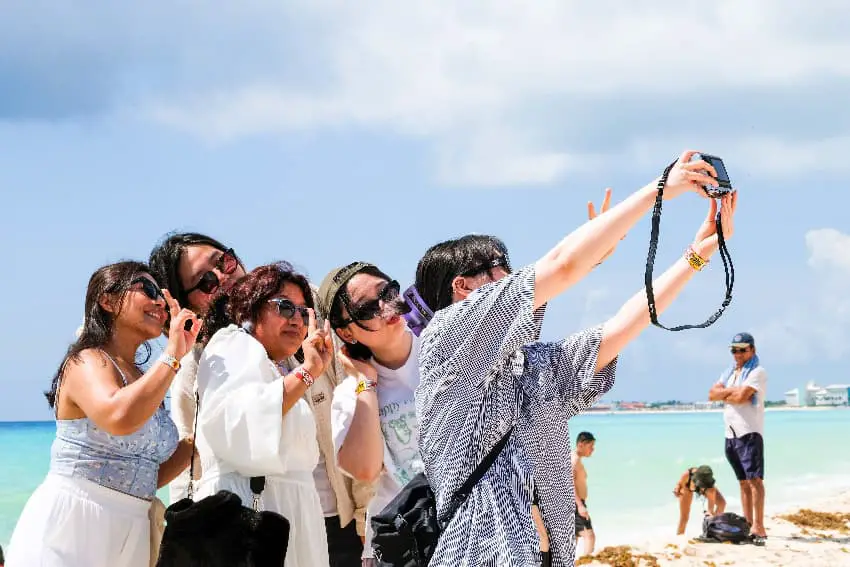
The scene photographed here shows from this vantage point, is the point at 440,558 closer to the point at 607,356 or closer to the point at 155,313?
the point at 607,356

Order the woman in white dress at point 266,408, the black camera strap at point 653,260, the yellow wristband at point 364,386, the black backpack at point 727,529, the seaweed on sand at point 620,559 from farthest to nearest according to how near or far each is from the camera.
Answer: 1. the black backpack at point 727,529
2. the seaweed on sand at point 620,559
3. the yellow wristband at point 364,386
4. the woman in white dress at point 266,408
5. the black camera strap at point 653,260

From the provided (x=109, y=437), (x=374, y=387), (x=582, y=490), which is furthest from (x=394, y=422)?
(x=582, y=490)

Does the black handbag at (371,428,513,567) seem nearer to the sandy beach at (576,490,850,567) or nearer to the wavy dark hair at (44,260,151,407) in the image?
the wavy dark hair at (44,260,151,407)

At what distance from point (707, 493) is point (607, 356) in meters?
10.2

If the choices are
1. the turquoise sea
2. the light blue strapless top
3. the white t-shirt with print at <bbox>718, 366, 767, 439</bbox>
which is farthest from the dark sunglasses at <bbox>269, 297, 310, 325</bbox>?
the turquoise sea

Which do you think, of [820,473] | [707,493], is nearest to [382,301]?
[707,493]

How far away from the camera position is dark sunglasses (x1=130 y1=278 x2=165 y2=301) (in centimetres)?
366

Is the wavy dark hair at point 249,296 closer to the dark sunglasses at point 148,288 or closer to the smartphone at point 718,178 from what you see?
the dark sunglasses at point 148,288

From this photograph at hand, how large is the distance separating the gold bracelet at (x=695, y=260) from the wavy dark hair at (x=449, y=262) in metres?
0.55

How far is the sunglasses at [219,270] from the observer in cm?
407

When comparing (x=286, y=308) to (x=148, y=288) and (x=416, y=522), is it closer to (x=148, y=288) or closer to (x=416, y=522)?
(x=148, y=288)

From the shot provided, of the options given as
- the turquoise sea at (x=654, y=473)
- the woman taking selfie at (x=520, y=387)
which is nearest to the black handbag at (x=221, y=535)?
the woman taking selfie at (x=520, y=387)

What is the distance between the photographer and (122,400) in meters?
3.27

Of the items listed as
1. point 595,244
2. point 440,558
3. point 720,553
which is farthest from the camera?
point 720,553
